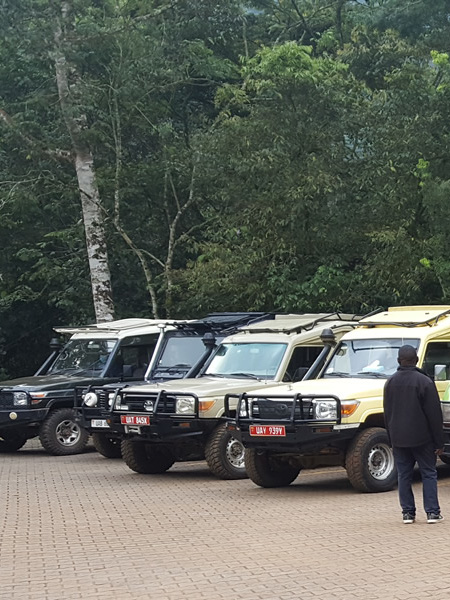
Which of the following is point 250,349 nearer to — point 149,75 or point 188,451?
point 188,451

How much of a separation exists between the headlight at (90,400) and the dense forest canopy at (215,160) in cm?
712

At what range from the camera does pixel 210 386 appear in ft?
50.6

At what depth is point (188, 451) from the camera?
15812 millimetres

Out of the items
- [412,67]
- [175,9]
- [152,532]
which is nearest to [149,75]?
[175,9]

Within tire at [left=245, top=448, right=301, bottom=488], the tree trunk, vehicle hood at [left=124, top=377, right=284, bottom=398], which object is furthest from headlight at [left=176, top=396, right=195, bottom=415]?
the tree trunk

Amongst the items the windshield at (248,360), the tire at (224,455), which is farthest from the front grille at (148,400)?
the windshield at (248,360)

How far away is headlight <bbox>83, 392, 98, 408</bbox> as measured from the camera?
16891mm

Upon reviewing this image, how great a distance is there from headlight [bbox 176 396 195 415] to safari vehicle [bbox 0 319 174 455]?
4.16 metres

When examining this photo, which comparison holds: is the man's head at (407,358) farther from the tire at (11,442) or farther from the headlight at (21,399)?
the tire at (11,442)

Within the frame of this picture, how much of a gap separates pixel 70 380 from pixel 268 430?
741cm

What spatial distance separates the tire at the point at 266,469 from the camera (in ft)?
45.8

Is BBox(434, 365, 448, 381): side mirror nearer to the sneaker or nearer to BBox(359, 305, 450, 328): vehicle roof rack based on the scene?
BBox(359, 305, 450, 328): vehicle roof rack

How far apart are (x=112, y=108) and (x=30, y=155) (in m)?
2.53

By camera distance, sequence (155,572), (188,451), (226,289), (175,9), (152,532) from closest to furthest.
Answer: (155,572) → (152,532) → (188,451) → (226,289) → (175,9)
